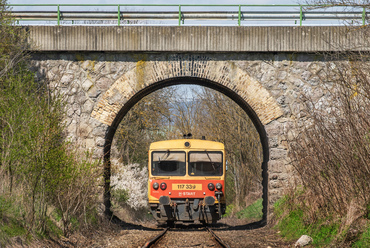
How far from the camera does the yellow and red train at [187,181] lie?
14.0 meters

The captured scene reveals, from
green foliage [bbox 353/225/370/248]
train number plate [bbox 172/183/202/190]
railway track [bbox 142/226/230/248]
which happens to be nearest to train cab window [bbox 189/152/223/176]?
train number plate [bbox 172/183/202/190]

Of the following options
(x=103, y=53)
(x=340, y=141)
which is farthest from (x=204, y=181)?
(x=340, y=141)

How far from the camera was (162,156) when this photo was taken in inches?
577

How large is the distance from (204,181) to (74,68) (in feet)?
16.5

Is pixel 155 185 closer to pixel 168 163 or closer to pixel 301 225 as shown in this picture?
pixel 168 163

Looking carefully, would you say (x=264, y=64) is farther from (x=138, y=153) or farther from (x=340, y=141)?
(x=138, y=153)

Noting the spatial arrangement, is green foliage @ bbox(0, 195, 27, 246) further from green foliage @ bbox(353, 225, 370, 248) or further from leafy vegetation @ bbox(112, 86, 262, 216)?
leafy vegetation @ bbox(112, 86, 262, 216)

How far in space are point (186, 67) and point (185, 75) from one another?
23cm

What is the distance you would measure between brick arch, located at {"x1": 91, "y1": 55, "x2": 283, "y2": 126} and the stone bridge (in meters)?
0.03

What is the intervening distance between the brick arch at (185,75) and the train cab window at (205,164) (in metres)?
2.13

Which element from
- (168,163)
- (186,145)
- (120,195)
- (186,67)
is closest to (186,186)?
(168,163)

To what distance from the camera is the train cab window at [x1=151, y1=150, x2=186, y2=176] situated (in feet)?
47.7

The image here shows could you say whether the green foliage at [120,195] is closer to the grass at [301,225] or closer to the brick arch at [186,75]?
the brick arch at [186,75]

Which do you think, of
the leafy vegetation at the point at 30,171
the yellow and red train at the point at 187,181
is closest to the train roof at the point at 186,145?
the yellow and red train at the point at 187,181
